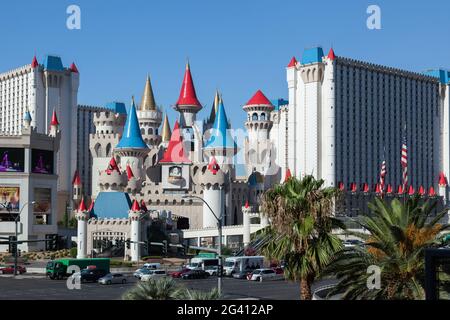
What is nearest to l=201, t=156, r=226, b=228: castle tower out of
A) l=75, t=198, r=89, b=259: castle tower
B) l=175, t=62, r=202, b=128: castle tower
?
l=75, t=198, r=89, b=259: castle tower

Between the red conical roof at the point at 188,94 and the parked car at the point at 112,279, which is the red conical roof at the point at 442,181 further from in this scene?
the parked car at the point at 112,279

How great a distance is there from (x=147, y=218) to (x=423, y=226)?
86.7m

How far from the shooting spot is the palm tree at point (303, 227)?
31.0 metres

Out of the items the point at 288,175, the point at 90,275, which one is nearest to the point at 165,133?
the point at 288,175

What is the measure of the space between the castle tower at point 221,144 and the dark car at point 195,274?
6879 cm

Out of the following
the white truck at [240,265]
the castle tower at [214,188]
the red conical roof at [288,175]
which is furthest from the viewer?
the castle tower at [214,188]

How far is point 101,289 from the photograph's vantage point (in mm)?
62156

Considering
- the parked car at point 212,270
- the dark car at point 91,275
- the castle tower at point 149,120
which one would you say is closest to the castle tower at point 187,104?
the castle tower at point 149,120

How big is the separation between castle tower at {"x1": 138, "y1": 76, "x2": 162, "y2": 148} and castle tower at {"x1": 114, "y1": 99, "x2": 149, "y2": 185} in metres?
16.0

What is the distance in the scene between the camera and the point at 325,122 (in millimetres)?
177250

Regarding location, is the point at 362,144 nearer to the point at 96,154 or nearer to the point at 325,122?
the point at 325,122

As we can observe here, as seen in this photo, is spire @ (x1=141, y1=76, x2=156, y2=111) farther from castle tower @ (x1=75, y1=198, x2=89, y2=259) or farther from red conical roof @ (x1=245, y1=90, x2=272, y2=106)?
castle tower @ (x1=75, y1=198, x2=89, y2=259)

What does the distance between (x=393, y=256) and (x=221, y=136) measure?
120320 millimetres
